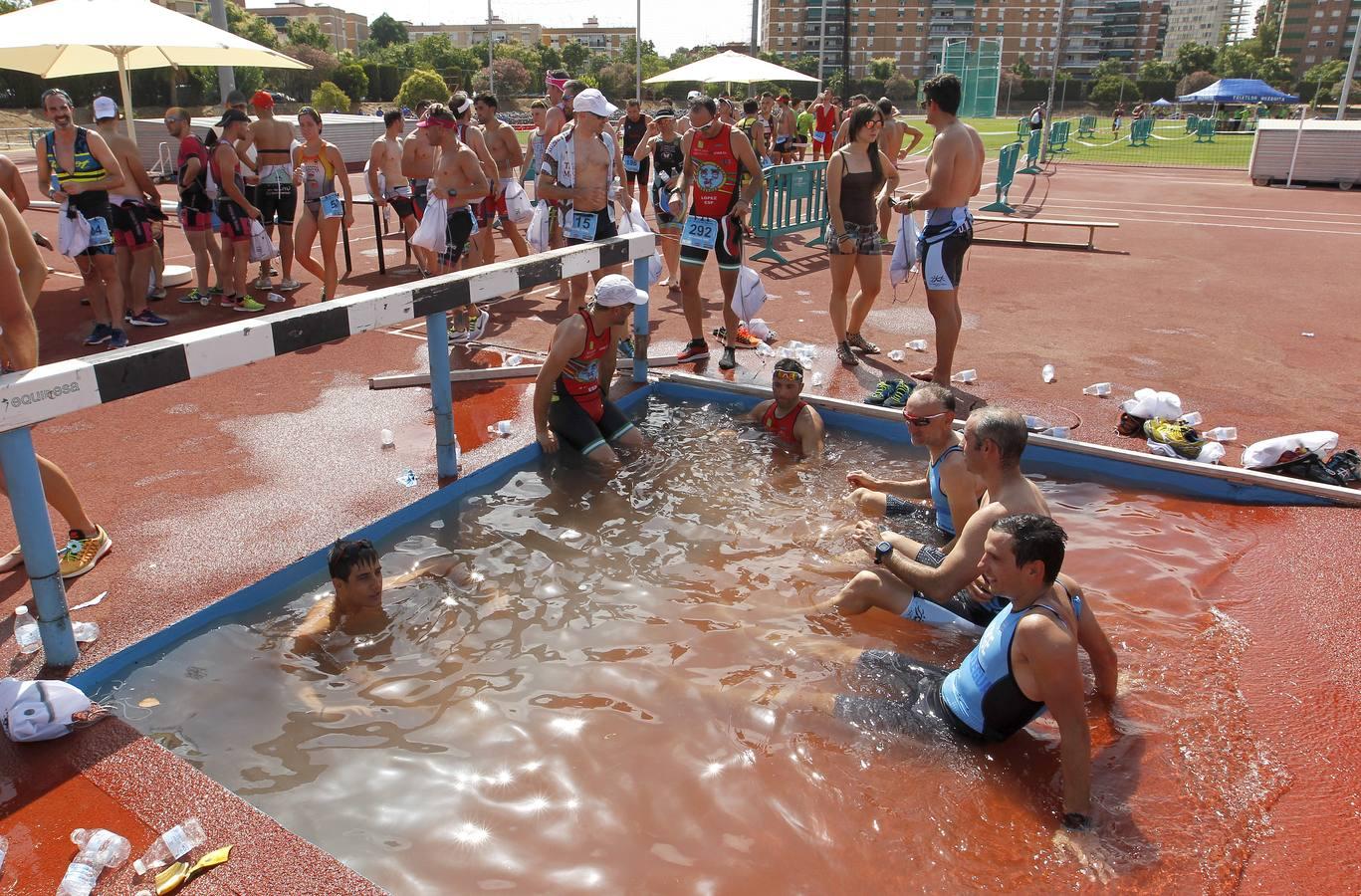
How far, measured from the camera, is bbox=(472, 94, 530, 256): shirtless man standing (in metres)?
10.7

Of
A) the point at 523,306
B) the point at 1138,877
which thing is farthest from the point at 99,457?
the point at 1138,877

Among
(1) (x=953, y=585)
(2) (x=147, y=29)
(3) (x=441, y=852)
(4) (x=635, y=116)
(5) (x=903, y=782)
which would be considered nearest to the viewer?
(3) (x=441, y=852)

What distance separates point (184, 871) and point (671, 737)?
1.57m

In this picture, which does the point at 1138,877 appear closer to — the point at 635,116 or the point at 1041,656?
the point at 1041,656

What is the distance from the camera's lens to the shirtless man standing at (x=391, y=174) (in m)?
11.3

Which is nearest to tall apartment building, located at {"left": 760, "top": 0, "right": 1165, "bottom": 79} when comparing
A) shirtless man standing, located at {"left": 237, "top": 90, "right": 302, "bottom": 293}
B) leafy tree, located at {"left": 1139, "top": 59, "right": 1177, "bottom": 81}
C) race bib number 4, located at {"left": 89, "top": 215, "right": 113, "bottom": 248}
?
leafy tree, located at {"left": 1139, "top": 59, "right": 1177, "bottom": 81}

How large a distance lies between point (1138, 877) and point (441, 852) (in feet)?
6.87

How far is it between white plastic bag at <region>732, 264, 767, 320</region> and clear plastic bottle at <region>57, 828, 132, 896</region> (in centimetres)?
650

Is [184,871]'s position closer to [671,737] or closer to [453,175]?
[671,737]

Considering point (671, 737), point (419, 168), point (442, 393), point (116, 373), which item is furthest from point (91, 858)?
point (419, 168)

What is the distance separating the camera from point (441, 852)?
9.23ft

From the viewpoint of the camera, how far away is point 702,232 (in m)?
8.22

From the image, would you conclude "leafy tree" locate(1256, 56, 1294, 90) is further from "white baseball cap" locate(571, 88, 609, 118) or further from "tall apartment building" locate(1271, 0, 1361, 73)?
"white baseball cap" locate(571, 88, 609, 118)

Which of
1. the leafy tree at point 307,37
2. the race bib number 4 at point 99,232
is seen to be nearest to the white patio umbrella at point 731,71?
the race bib number 4 at point 99,232
